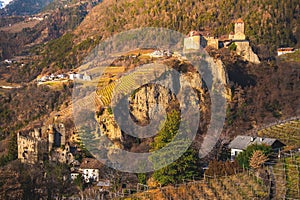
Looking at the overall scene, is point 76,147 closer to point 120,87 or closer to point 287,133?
point 120,87

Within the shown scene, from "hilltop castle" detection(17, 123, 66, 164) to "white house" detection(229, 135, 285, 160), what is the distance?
1011 cm

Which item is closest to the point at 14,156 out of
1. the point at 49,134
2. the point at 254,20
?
the point at 49,134

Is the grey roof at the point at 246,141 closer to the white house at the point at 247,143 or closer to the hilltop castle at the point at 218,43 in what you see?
the white house at the point at 247,143

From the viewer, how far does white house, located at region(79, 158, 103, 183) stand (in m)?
21.7

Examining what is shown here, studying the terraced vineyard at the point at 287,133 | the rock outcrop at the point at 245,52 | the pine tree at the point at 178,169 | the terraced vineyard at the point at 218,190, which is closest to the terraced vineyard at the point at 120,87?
the rock outcrop at the point at 245,52

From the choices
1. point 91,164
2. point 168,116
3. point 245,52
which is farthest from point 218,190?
point 245,52

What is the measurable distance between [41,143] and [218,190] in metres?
14.5

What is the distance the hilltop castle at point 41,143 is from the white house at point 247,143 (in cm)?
1011

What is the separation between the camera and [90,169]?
2220 centimetres

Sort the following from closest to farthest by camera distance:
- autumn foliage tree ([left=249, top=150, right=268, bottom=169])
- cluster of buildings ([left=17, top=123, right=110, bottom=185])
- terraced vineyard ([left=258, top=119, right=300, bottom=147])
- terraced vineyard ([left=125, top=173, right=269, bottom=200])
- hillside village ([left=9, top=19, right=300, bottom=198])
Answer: terraced vineyard ([left=125, top=173, right=269, bottom=200])
autumn foliage tree ([left=249, top=150, right=268, bottom=169])
terraced vineyard ([left=258, top=119, right=300, bottom=147])
hillside village ([left=9, top=19, right=300, bottom=198])
cluster of buildings ([left=17, top=123, right=110, bottom=185])

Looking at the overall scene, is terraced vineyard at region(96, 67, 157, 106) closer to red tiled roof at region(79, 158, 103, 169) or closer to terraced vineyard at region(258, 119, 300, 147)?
red tiled roof at region(79, 158, 103, 169)

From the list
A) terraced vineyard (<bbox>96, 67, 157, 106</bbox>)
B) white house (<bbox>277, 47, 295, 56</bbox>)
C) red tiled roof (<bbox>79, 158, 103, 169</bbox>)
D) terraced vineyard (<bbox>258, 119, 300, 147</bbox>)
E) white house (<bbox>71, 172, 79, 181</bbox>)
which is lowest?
white house (<bbox>71, 172, 79, 181</bbox>)

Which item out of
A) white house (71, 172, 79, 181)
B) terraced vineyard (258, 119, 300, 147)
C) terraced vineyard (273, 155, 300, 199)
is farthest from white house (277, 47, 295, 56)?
terraced vineyard (273, 155, 300, 199)

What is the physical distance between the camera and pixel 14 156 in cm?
2755
